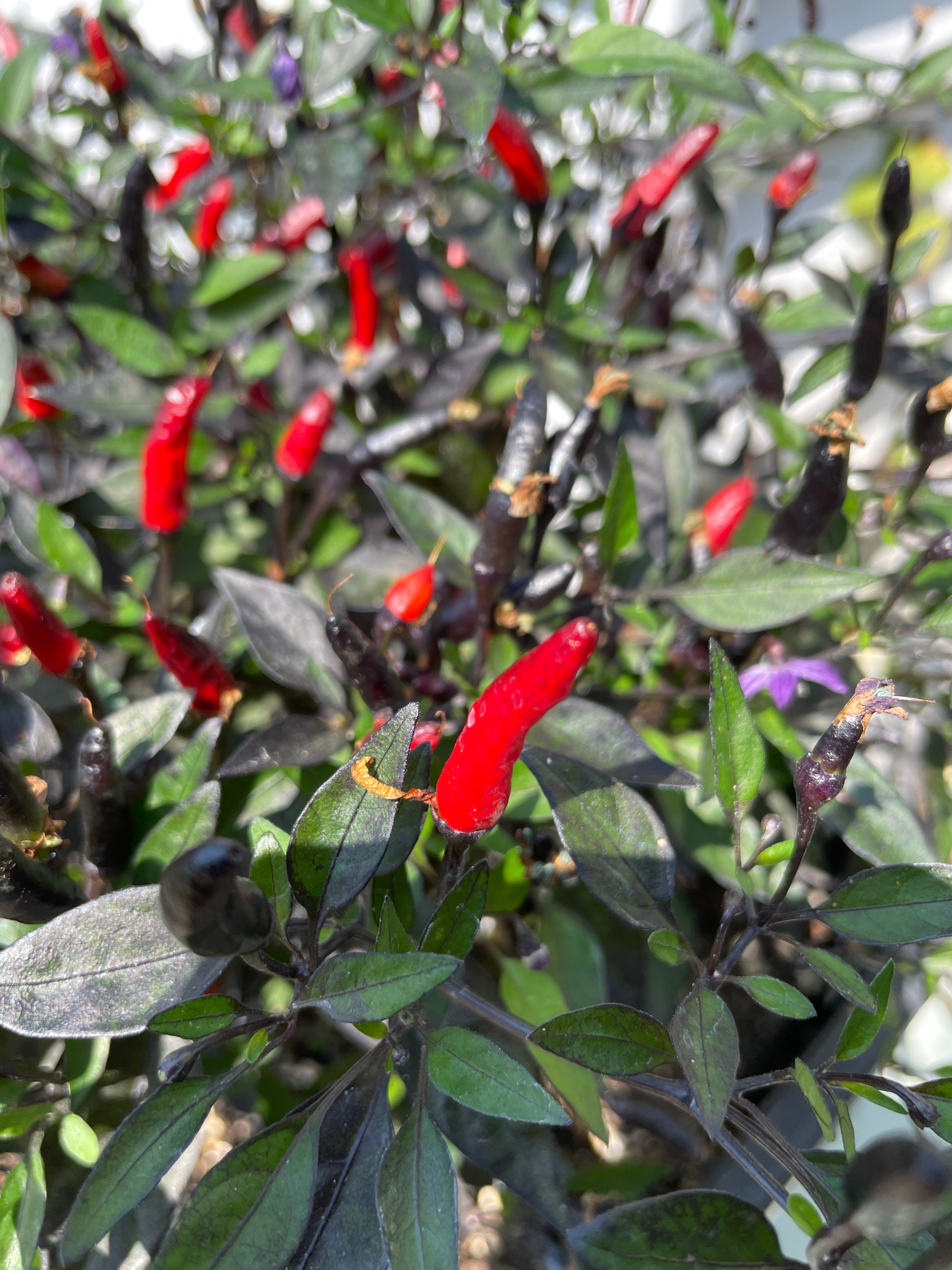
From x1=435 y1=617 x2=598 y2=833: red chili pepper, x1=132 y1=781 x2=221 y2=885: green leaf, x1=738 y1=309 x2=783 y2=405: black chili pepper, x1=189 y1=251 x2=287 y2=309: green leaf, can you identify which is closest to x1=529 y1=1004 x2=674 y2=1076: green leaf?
x1=435 y1=617 x2=598 y2=833: red chili pepper

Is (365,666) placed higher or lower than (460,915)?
higher

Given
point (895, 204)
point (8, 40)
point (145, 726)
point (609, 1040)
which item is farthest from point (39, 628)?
point (8, 40)

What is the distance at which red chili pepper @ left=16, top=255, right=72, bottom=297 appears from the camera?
2.81ft

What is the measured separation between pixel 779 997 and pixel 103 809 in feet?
1.36

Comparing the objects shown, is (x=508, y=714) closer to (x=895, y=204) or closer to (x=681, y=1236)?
(x=681, y=1236)

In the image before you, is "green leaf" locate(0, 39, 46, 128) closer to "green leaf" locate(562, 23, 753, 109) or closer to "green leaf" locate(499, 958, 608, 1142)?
"green leaf" locate(562, 23, 753, 109)

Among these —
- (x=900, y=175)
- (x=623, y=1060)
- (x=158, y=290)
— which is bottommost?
(x=623, y=1060)

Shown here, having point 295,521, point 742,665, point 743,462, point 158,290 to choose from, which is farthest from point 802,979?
point 158,290

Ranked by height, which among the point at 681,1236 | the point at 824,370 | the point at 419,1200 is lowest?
the point at 681,1236

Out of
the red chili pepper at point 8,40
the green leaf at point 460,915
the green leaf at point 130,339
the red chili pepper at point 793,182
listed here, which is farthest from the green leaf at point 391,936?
the red chili pepper at point 8,40

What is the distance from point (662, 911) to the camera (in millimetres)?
538

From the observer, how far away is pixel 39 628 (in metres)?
0.62

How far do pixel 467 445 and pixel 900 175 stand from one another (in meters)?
0.42

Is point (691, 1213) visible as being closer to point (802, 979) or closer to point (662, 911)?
point (662, 911)
